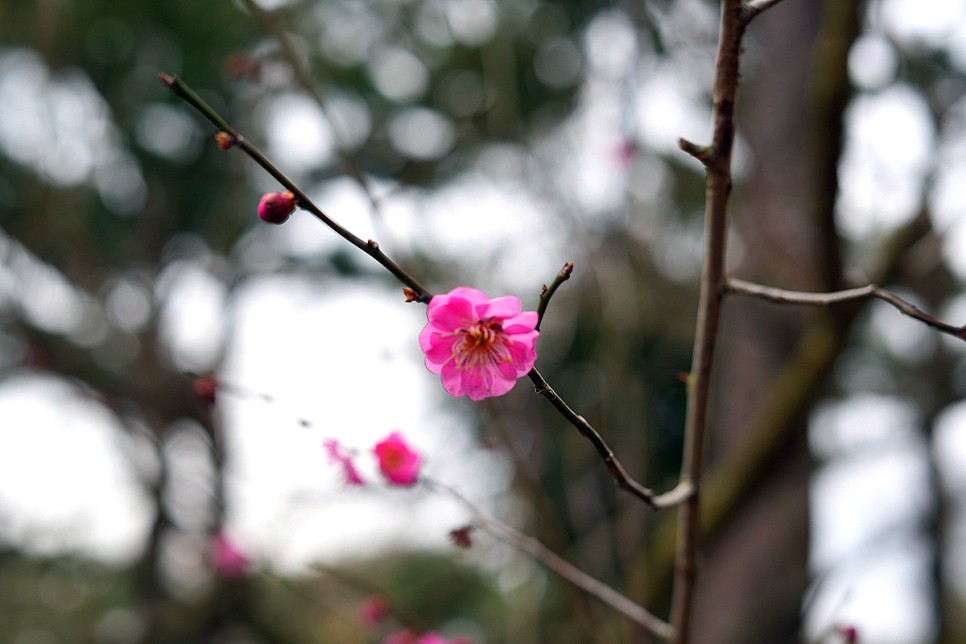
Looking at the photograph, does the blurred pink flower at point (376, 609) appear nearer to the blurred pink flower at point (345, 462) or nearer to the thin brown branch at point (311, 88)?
the blurred pink flower at point (345, 462)

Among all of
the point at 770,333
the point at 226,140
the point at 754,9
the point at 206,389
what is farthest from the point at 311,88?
the point at 770,333

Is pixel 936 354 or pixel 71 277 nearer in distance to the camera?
pixel 71 277

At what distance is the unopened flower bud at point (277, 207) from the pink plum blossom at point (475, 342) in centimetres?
13

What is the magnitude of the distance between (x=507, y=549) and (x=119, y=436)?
7.10ft

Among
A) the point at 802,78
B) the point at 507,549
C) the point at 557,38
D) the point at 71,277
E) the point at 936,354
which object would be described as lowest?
the point at 507,549

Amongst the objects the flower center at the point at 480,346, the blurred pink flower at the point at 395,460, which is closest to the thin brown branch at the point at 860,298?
the flower center at the point at 480,346

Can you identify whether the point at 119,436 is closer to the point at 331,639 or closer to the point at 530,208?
the point at 331,639

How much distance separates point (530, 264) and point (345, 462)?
163cm

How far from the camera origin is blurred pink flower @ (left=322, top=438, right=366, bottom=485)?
1029 mm

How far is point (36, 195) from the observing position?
2.74m

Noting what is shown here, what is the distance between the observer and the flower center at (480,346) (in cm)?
62

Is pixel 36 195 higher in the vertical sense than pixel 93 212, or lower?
lower

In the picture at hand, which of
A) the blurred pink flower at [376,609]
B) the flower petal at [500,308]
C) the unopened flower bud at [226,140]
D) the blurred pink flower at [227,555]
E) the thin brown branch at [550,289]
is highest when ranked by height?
the blurred pink flower at [227,555]

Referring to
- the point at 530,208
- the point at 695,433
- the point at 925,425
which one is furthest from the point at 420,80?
the point at 695,433
